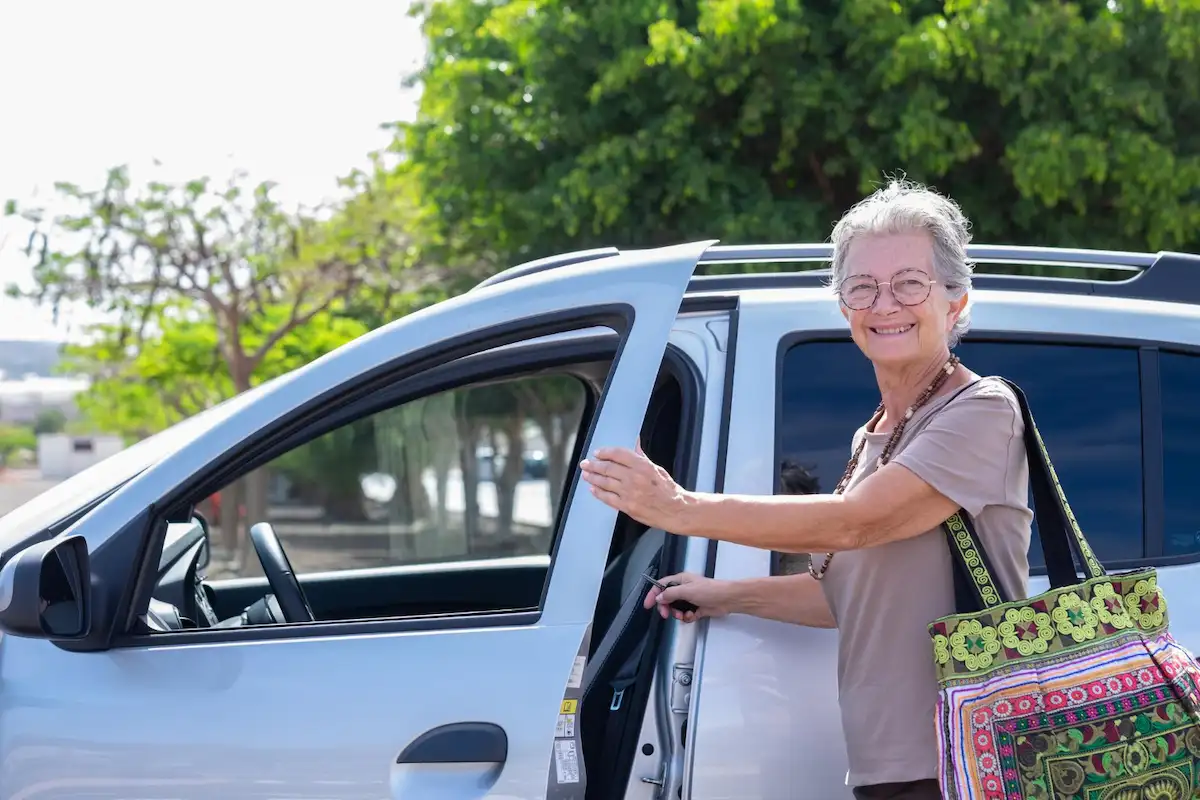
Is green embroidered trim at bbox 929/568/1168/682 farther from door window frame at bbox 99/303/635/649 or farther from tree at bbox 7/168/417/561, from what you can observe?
tree at bbox 7/168/417/561

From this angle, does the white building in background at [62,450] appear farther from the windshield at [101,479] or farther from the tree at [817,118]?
the windshield at [101,479]

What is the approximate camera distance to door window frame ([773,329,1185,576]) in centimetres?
238

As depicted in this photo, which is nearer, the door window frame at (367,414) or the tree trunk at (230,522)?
the door window frame at (367,414)

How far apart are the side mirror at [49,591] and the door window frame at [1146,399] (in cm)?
135

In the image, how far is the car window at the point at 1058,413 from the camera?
2381 millimetres

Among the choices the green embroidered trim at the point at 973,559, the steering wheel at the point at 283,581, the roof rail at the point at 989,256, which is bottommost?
the steering wheel at the point at 283,581

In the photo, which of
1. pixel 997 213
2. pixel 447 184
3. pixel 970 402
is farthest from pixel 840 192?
pixel 970 402

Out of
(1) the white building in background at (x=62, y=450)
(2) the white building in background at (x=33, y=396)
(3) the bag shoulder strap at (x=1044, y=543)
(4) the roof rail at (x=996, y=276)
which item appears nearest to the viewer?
(3) the bag shoulder strap at (x=1044, y=543)

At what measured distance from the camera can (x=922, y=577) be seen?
6.00 feet

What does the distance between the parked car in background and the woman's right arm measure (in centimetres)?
4

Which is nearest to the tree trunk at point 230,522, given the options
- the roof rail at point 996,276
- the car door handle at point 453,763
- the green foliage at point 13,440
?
the roof rail at point 996,276

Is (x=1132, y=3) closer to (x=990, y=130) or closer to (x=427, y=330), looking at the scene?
(x=990, y=130)

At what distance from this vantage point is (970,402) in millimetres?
1802

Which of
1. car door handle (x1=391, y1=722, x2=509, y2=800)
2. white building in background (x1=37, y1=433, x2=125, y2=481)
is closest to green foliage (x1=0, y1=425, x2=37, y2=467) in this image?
white building in background (x1=37, y1=433, x2=125, y2=481)
